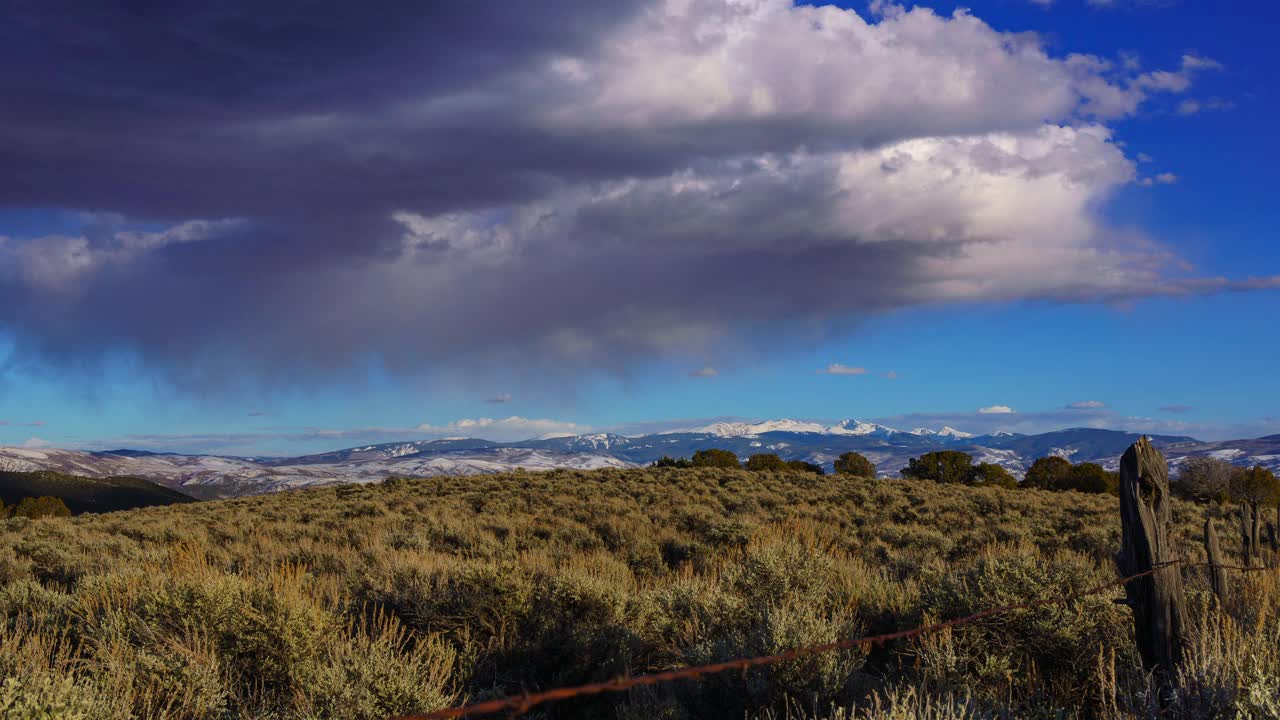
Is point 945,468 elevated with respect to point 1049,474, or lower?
elevated

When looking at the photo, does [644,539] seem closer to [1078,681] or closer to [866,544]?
[866,544]

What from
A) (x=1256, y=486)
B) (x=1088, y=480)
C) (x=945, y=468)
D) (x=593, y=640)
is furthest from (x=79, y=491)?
(x=1256, y=486)

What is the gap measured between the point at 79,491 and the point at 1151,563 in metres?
167

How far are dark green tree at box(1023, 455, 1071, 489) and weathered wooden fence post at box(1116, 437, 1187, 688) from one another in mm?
52348

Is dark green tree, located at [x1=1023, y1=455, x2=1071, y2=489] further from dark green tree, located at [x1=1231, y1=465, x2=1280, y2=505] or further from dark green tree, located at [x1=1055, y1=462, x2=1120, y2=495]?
dark green tree, located at [x1=1231, y1=465, x2=1280, y2=505]

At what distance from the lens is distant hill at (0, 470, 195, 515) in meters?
120

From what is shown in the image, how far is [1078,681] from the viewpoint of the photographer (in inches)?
248

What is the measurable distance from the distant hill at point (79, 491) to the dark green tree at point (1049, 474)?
425 feet

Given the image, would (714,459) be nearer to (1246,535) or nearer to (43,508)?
(1246,535)

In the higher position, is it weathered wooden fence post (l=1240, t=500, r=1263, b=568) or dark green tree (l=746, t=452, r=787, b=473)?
weathered wooden fence post (l=1240, t=500, r=1263, b=568)

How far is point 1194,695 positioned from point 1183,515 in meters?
21.9

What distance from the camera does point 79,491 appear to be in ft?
431

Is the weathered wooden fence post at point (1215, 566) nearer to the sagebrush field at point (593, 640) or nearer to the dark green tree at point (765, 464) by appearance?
the sagebrush field at point (593, 640)

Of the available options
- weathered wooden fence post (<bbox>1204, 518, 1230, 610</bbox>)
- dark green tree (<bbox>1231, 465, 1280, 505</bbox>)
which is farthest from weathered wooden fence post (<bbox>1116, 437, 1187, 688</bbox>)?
dark green tree (<bbox>1231, 465, 1280, 505</bbox>)
